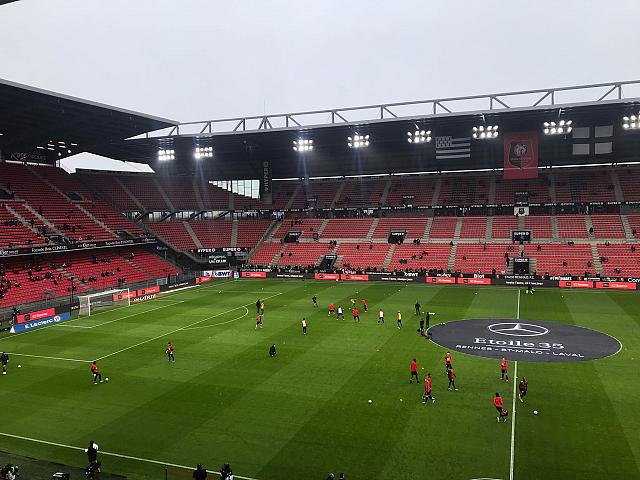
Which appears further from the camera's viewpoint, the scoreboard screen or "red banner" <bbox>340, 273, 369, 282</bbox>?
the scoreboard screen

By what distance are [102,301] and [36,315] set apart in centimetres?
770

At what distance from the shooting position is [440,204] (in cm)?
7738

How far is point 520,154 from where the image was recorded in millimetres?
60344

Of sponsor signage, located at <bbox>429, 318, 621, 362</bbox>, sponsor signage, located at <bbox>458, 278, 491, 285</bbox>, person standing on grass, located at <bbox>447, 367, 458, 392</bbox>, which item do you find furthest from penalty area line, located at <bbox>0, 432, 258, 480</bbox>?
sponsor signage, located at <bbox>458, 278, 491, 285</bbox>

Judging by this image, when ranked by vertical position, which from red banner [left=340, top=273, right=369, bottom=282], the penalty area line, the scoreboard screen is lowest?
the penalty area line

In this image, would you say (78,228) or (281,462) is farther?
(78,228)

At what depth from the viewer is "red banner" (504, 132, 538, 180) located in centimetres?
5941

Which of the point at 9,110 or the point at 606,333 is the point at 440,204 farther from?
the point at 9,110

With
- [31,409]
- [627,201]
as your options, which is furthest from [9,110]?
[627,201]

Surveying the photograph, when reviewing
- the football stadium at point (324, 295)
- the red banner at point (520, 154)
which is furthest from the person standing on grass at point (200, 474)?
the red banner at point (520, 154)

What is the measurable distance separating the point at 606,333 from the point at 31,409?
33.8m

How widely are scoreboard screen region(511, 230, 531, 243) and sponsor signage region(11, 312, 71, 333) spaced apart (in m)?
54.7

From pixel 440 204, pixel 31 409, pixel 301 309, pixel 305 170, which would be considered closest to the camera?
pixel 31 409

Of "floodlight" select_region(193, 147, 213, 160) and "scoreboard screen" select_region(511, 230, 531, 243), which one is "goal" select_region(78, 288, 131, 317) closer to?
"floodlight" select_region(193, 147, 213, 160)
